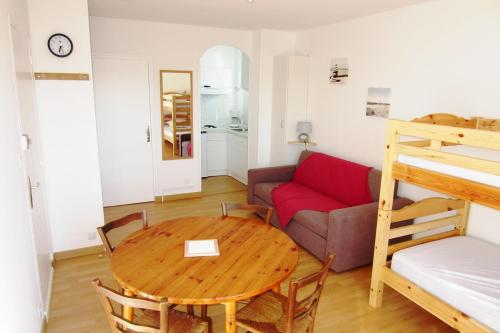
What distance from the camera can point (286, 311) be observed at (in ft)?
6.26

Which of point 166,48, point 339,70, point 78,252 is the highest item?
point 166,48

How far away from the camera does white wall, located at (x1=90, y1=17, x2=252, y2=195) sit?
15.7ft

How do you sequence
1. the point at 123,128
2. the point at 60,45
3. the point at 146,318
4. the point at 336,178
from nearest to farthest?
the point at 146,318, the point at 60,45, the point at 336,178, the point at 123,128

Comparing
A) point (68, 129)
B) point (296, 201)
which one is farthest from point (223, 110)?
point (68, 129)

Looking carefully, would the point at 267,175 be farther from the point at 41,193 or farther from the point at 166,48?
the point at 41,193

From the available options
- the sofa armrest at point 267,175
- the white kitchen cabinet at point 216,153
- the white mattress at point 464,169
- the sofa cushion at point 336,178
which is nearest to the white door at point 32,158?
the sofa armrest at point 267,175

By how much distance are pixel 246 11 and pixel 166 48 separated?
5.11 feet

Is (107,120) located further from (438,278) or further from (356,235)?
(438,278)

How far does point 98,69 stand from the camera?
4805 mm

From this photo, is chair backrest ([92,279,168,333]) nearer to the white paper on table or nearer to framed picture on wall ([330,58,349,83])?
the white paper on table

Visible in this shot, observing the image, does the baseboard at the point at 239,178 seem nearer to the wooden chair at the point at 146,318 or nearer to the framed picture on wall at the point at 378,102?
the framed picture on wall at the point at 378,102

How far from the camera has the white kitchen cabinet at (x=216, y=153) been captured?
674cm

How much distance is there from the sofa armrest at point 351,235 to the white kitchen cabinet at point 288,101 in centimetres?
205

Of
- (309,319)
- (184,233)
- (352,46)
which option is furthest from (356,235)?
(352,46)
